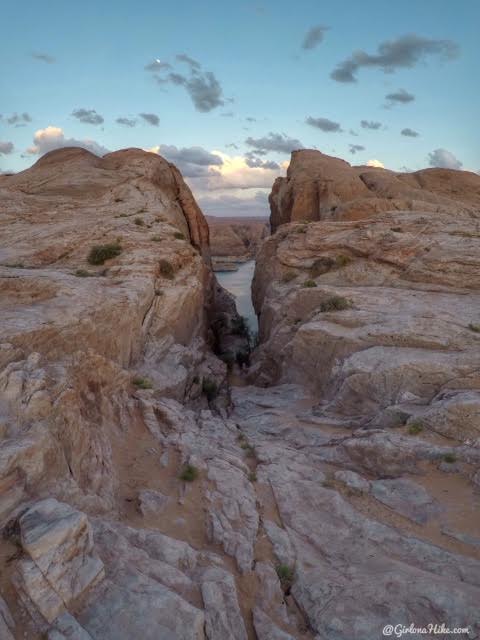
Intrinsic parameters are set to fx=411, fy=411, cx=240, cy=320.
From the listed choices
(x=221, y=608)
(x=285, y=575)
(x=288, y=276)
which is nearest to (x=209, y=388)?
(x=288, y=276)

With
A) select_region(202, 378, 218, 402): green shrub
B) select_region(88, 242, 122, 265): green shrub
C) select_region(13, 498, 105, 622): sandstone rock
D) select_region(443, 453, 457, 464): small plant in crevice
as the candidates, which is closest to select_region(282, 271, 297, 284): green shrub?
select_region(202, 378, 218, 402): green shrub

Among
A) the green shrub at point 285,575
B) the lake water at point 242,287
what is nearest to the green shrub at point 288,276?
the lake water at point 242,287

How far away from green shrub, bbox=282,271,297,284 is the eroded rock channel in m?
1.56

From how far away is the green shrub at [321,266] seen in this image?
2248 cm

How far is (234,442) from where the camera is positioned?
11672 mm

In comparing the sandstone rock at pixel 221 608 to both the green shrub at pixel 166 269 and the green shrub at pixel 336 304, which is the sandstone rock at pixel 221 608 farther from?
the green shrub at pixel 166 269

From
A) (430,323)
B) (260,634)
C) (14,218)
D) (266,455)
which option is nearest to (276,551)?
(260,634)

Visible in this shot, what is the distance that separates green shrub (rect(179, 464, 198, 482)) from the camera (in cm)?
857

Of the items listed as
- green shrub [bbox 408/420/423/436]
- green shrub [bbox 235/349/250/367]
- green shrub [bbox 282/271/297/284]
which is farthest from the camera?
green shrub [bbox 235/349/250/367]

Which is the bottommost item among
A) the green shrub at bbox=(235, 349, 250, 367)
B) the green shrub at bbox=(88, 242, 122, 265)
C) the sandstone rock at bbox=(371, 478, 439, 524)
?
the green shrub at bbox=(235, 349, 250, 367)

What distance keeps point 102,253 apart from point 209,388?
775 cm

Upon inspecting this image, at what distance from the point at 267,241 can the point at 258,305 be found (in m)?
4.98

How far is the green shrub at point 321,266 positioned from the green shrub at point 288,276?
1.22 metres

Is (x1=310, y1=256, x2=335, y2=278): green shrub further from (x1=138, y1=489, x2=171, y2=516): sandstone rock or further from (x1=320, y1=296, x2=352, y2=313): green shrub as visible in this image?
(x1=138, y1=489, x2=171, y2=516): sandstone rock
